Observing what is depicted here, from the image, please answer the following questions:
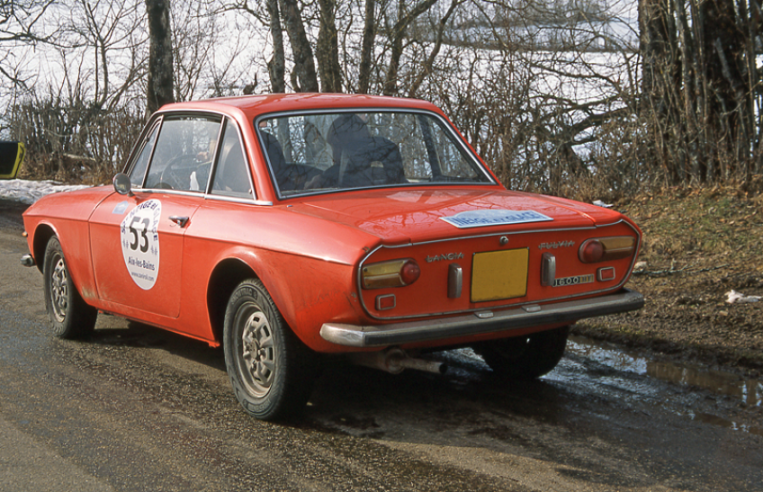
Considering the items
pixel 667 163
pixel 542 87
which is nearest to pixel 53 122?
pixel 542 87

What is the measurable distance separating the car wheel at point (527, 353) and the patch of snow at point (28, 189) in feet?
38.3

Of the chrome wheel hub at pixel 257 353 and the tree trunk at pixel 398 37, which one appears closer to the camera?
the chrome wheel hub at pixel 257 353

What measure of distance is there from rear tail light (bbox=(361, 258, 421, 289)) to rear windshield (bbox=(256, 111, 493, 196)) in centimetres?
89

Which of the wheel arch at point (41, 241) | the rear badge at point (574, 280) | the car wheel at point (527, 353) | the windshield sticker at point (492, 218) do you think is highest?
the windshield sticker at point (492, 218)

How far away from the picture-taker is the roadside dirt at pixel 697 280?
475cm

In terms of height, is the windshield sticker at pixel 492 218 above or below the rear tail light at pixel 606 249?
above

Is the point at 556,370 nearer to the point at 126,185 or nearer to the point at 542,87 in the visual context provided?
the point at 126,185

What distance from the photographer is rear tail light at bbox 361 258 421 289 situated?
121 inches

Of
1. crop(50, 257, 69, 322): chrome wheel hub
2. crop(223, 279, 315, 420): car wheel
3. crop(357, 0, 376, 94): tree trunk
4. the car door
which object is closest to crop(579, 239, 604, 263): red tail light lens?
crop(223, 279, 315, 420): car wheel

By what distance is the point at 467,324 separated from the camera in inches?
128

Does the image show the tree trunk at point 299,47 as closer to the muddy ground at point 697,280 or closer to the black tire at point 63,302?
the muddy ground at point 697,280

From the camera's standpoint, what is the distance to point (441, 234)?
10.5 ft

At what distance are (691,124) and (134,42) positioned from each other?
17724 millimetres

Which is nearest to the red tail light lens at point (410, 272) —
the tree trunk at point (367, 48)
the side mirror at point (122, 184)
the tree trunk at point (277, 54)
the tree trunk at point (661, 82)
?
the side mirror at point (122, 184)
